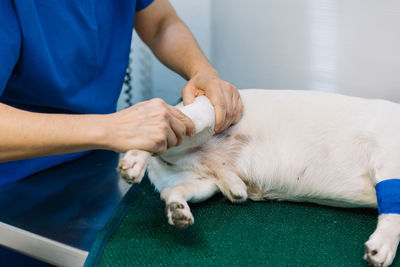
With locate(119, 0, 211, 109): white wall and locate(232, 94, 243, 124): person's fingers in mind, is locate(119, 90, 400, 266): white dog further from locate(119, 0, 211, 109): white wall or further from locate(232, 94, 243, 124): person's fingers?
locate(119, 0, 211, 109): white wall

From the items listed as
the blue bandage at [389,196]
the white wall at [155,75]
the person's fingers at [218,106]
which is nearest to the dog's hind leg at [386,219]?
the blue bandage at [389,196]

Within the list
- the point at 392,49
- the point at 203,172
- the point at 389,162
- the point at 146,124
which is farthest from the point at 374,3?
the point at 146,124

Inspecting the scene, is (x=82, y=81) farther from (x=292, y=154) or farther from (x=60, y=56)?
(x=292, y=154)

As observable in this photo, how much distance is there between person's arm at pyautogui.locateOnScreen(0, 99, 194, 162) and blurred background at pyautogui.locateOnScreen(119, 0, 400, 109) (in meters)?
0.76

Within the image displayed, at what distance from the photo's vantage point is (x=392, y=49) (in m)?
1.21

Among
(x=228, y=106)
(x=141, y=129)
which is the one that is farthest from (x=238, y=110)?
(x=141, y=129)

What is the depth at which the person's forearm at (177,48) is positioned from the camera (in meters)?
1.23

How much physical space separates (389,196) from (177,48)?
0.77 meters

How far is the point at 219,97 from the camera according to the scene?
3.32 feet

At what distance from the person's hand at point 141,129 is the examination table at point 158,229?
19cm

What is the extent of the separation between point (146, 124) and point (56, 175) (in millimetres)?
444

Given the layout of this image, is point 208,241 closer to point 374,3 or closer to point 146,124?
point 146,124

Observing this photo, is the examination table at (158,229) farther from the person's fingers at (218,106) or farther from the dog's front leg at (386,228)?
the person's fingers at (218,106)

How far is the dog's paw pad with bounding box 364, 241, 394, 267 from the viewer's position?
770mm
